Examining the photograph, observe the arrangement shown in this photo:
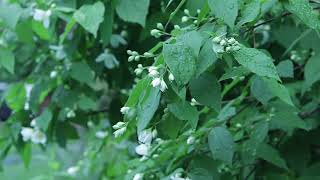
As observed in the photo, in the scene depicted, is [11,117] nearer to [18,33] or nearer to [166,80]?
[18,33]

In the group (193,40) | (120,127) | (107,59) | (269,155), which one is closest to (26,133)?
(107,59)

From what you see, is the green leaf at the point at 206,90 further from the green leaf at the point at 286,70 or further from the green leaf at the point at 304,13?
the green leaf at the point at 286,70

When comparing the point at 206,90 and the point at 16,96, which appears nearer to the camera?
the point at 206,90

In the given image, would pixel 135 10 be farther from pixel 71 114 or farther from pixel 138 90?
pixel 71 114

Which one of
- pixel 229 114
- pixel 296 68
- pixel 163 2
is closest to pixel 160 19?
pixel 163 2

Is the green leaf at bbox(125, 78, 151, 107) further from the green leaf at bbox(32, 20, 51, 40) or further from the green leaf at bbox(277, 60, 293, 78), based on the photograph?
the green leaf at bbox(32, 20, 51, 40)
